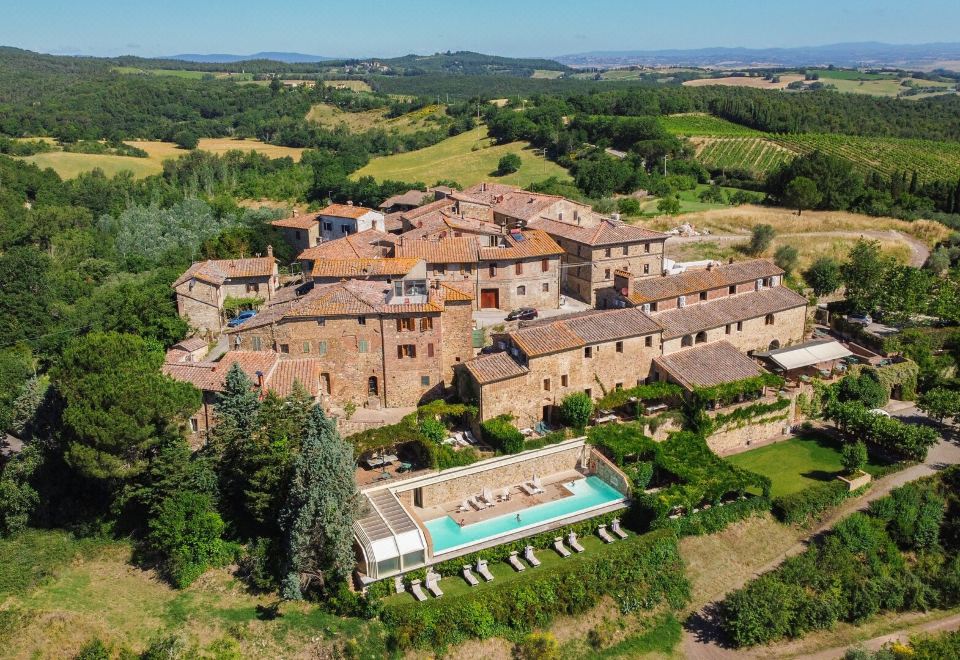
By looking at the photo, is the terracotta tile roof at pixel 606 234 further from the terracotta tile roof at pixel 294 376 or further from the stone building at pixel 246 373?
the stone building at pixel 246 373

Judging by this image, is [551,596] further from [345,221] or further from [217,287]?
[345,221]

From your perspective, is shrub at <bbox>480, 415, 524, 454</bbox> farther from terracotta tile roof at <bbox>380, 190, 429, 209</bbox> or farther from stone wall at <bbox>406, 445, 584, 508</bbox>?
terracotta tile roof at <bbox>380, 190, 429, 209</bbox>

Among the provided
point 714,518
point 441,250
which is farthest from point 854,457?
point 441,250

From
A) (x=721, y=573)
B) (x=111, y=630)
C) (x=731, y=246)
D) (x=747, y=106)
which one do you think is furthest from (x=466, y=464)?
(x=747, y=106)

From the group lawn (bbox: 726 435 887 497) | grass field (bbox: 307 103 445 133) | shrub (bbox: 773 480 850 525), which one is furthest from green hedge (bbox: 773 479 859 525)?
grass field (bbox: 307 103 445 133)

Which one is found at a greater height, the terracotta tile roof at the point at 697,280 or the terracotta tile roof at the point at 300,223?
the terracotta tile roof at the point at 300,223

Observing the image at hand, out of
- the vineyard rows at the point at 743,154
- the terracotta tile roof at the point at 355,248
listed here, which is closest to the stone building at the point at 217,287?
the terracotta tile roof at the point at 355,248
